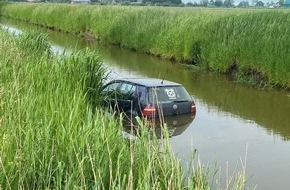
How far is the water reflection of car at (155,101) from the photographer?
10961mm

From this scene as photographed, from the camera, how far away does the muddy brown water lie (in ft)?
29.1

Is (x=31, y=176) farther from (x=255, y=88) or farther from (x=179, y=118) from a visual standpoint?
(x=255, y=88)

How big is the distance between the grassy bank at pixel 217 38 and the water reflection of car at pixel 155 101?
24.2ft

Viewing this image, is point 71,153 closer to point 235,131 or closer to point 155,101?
point 155,101

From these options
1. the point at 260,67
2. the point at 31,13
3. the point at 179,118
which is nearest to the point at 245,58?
→ the point at 260,67

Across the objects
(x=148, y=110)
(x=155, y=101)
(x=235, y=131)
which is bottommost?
(x=235, y=131)

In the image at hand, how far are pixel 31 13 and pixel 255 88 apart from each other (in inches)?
1805

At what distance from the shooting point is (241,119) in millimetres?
13352

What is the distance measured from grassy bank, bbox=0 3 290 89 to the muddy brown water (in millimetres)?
908

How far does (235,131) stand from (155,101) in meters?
2.41

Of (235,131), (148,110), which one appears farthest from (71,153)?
(235,131)

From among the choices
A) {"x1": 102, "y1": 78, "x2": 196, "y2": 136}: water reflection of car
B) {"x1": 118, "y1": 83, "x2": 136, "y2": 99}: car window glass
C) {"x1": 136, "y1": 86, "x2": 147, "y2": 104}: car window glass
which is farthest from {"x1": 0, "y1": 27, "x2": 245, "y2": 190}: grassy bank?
{"x1": 118, "y1": 83, "x2": 136, "y2": 99}: car window glass

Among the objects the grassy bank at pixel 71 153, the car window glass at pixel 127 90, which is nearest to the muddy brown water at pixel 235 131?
the grassy bank at pixel 71 153

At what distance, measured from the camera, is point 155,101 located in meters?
10.8
